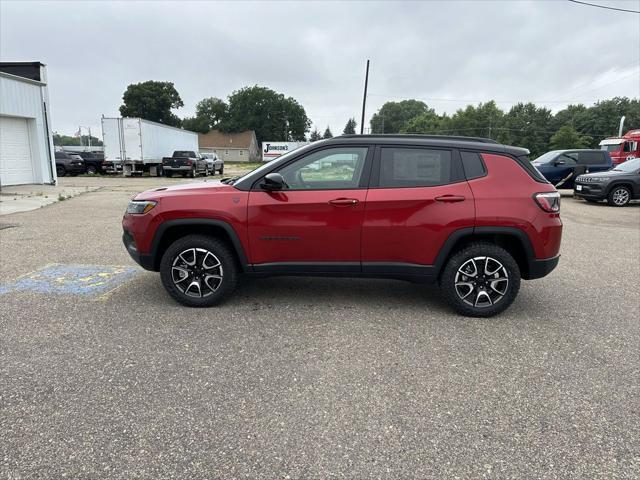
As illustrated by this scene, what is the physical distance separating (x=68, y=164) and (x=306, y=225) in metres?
27.7

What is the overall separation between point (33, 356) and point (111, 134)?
80.7 ft

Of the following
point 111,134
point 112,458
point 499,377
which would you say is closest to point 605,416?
point 499,377

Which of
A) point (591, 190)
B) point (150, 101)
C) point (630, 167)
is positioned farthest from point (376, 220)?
point (150, 101)

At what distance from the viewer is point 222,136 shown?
8531 cm

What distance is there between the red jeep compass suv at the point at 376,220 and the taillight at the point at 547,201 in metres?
0.01

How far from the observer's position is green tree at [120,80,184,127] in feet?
262

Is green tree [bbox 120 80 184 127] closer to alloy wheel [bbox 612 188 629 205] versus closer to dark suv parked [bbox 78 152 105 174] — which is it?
dark suv parked [bbox 78 152 105 174]

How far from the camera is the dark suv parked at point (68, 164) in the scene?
87.5 feet

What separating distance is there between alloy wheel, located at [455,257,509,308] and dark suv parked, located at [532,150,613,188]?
1418 cm

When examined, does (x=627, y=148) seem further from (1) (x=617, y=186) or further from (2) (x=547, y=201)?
(2) (x=547, y=201)

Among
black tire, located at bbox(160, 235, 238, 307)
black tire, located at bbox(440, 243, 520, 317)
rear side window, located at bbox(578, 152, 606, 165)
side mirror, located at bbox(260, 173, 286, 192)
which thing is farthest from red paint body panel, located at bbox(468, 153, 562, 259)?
rear side window, located at bbox(578, 152, 606, 165)

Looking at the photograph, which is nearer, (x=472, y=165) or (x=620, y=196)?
(x=472, y=165)

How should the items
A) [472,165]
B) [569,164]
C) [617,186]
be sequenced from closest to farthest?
1. [472,165]
2. [617,186]
3. [569,164]

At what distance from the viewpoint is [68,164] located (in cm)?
2672
